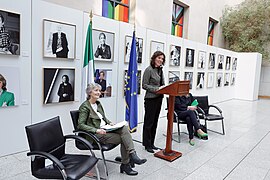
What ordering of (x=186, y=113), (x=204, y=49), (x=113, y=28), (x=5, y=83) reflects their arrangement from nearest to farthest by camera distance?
(x=5, y=83)
(x=186, y=113)
(x=113, y=28)
(x=204, y=49)

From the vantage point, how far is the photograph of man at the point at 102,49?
4591mm

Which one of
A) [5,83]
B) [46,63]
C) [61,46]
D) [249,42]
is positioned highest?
[249,42]

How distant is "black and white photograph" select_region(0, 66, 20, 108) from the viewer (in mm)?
3303

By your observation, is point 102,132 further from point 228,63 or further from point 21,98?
point 228,63

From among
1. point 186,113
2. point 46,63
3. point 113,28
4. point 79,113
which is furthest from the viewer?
point 113,28

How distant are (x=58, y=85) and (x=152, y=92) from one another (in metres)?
1.64

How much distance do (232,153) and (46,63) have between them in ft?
11.8

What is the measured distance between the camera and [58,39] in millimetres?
3904

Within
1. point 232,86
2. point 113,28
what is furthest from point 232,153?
A: point 232,86

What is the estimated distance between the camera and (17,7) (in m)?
3.37

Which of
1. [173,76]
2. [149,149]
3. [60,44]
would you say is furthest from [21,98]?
[173,76]

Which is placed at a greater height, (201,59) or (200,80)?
(201,59)

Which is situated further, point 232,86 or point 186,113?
point 232,86

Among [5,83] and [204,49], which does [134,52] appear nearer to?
[5,83]
